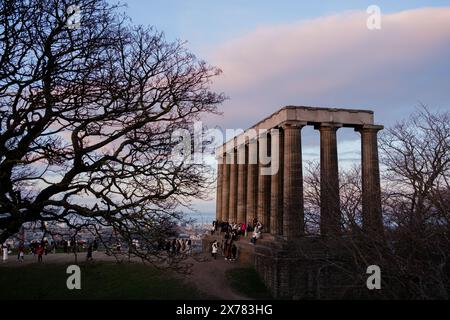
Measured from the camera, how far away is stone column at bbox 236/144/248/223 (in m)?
49.2

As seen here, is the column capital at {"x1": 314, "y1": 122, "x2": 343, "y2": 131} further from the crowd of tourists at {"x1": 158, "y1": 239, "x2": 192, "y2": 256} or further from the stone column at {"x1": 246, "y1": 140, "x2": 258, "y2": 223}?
the crowd of tourists at {"x1": 158, "y1": 239, "x2": 192, "y2": 256}

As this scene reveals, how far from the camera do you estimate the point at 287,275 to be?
1308 inches

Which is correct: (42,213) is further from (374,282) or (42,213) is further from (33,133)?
(374,282)

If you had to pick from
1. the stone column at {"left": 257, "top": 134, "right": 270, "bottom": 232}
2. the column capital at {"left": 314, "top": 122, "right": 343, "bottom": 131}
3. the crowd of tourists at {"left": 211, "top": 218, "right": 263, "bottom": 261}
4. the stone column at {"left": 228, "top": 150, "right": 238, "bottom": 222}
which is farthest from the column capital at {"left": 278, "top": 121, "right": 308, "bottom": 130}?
the stone column at {"left": 228, "top": 150, "right": 238, "bottom": 222}

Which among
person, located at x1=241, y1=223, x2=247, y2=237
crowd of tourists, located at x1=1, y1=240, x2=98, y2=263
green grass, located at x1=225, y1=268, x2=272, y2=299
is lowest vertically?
green grass, located at x1=225, y1=268, x2=272, y2=299

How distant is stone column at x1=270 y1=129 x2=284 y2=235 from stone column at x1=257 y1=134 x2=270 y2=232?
1710 mm

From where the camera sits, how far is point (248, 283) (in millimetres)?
33406

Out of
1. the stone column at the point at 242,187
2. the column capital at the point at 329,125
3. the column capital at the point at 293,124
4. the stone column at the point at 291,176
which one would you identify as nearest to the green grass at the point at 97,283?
the stone column at the point at 291,176

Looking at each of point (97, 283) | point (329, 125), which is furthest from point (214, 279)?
point (329, 125)

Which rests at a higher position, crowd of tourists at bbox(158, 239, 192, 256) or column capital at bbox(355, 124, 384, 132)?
column capital at bbox(355, 124, 384, 132)

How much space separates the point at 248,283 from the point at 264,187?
10869 mm

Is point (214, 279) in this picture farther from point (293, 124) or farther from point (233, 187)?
point (233, 187)

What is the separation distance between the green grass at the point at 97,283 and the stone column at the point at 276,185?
10.0 metres
